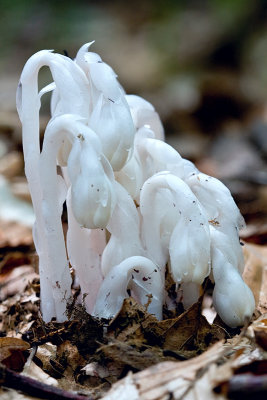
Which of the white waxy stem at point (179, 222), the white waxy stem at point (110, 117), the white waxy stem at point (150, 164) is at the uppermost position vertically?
the white waxy stem at point (110, 117)

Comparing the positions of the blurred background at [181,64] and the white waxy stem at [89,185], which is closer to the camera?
the white waxy stem at [89,185]

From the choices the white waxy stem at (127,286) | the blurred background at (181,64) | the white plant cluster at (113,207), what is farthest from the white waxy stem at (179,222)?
the blurred background at (181,64)

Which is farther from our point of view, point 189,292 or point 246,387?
point 189,292

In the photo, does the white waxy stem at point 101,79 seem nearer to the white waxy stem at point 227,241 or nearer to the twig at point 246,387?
the white waxy stem at point 227,241

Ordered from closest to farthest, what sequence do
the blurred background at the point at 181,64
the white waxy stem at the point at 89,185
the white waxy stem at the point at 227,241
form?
1. the white waxy stem at the point at 89,185
2. the white waxy stem at the point at 227,241
3. the blurred background at the point at 181,64

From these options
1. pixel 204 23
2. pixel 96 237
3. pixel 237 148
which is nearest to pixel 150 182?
pixel 96 237

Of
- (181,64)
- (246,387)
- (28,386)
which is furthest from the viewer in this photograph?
(181,64)

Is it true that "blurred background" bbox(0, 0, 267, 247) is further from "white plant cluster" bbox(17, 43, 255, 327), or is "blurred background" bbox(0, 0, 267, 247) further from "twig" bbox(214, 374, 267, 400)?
"twig" bbox(214, 374, 267, 400)

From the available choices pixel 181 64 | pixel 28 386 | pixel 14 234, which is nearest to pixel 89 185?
pixel 28 386

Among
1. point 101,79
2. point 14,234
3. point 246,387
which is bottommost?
point 14,234

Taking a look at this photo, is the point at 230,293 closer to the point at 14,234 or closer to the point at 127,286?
the point at 127,286
